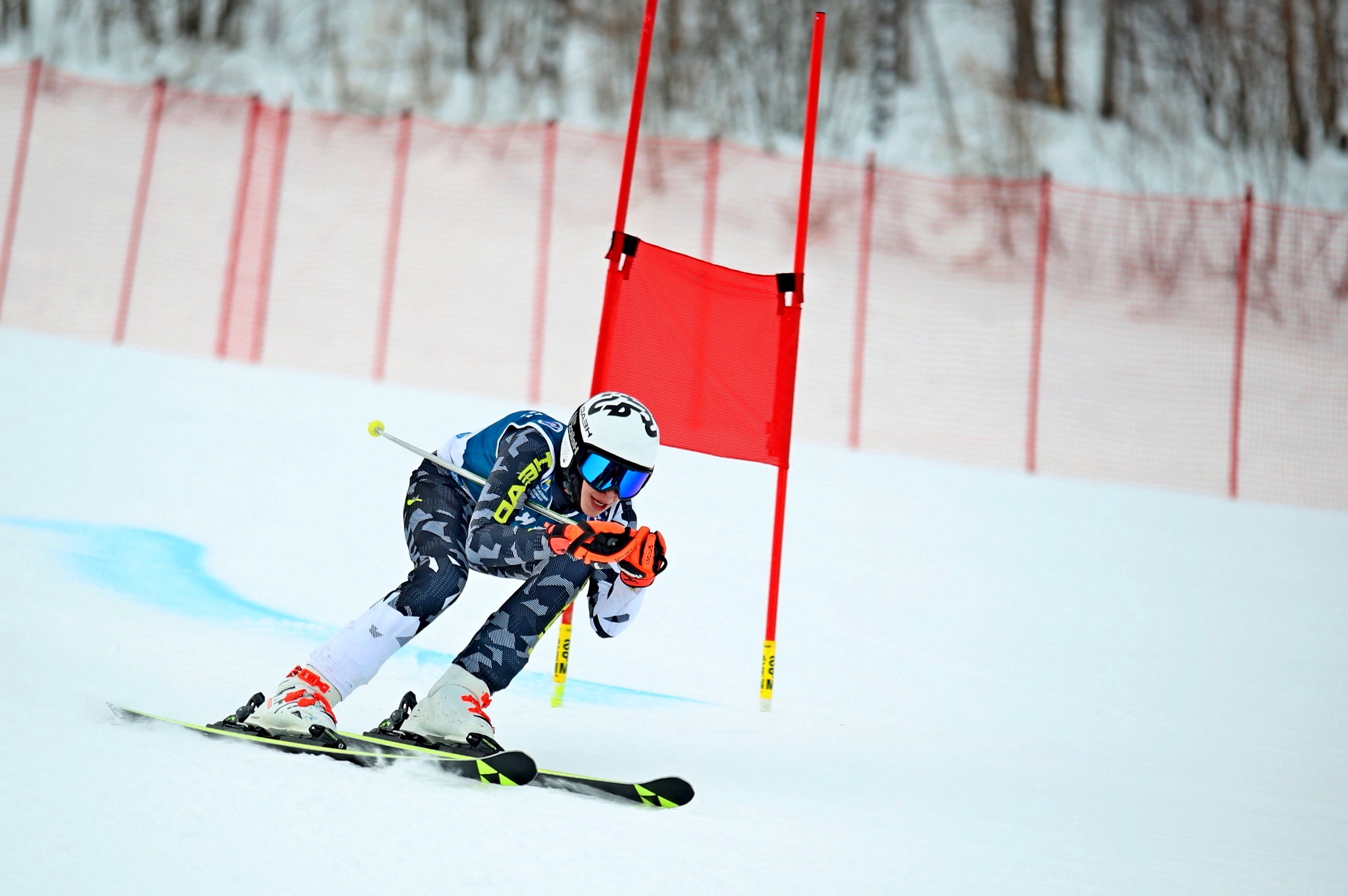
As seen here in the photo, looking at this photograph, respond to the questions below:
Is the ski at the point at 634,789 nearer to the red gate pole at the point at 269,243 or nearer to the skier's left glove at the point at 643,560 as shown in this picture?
the skier's left glove at the point at 643,560

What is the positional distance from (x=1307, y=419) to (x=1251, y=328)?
6.31 ft

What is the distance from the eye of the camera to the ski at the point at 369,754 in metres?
2.66

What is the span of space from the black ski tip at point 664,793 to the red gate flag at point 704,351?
1720 mm

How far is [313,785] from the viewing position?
97.3 inches

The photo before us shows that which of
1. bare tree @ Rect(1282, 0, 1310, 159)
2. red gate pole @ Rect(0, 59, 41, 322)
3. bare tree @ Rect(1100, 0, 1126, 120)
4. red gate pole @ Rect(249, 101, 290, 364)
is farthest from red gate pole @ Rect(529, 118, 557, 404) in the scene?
bare tree @ Rect(1282, 0, 1310, 159)

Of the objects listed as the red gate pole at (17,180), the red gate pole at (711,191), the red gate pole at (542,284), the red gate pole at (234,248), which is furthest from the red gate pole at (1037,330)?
the red gate pole at (17,180)

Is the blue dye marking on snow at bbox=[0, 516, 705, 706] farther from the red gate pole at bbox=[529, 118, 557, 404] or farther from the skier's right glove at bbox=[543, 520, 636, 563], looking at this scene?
the red gate pole at bbox=[529, 118, 557, 404]

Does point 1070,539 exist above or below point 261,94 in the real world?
below

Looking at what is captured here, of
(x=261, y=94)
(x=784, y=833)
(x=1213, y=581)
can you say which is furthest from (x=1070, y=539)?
(x=261, y=94)

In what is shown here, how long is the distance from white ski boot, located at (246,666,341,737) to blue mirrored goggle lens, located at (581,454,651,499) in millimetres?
799

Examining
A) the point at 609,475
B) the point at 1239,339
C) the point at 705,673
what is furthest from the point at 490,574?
the point at 1239,339

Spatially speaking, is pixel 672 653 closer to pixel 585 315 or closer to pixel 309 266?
pixel 585 315

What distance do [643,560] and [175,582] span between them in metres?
2.57

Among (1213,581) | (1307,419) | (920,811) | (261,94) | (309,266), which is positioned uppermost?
(261,94)
